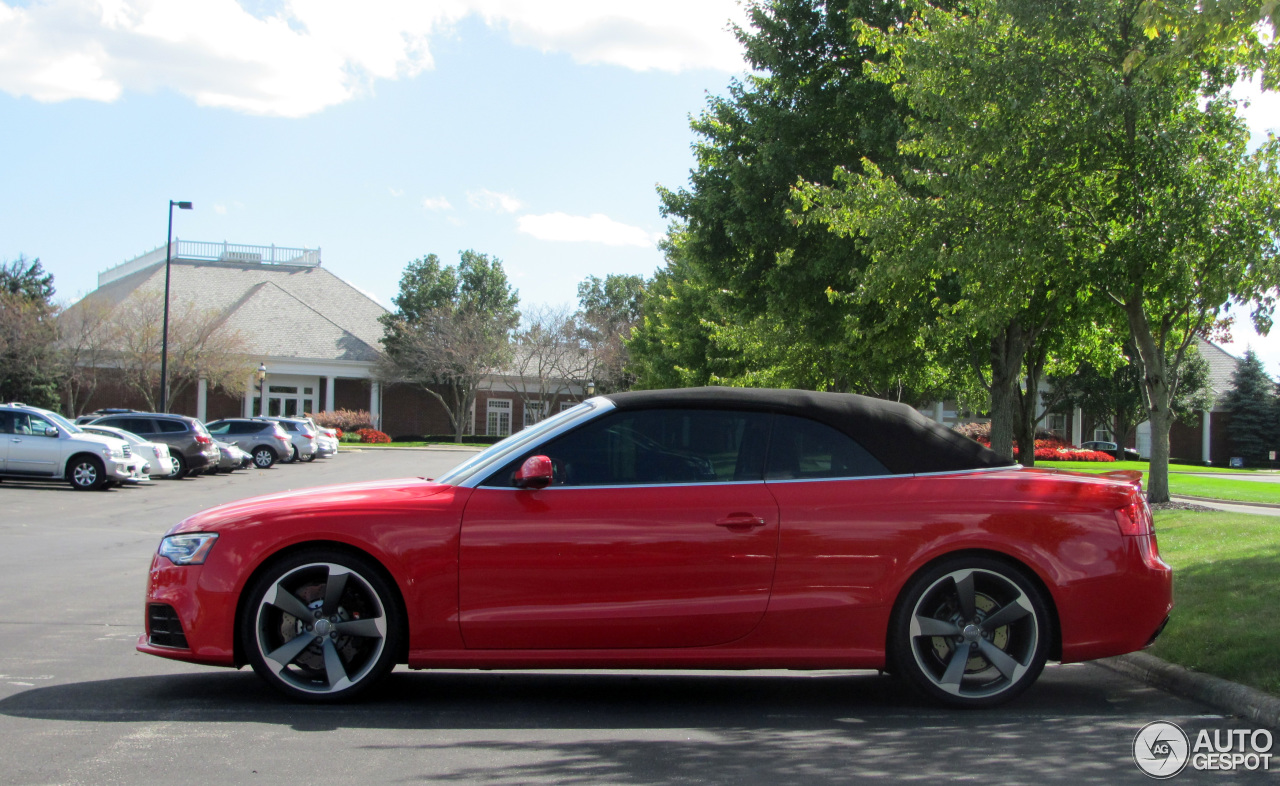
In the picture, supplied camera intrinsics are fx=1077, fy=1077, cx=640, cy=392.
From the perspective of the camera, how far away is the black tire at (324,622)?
5.04 metres

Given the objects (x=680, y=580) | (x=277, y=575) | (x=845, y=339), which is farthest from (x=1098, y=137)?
(x=277, y=575)

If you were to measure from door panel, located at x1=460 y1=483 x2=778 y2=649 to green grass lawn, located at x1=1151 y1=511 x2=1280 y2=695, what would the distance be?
2.72m

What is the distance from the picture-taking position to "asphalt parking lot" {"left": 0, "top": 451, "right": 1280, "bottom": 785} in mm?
4168

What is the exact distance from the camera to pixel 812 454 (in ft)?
17.4

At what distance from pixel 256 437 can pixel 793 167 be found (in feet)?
72.5

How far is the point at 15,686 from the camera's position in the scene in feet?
18.0

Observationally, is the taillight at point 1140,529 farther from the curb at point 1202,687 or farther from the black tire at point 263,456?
the black tire at point 263,456

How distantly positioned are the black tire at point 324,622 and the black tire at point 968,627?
241 cm

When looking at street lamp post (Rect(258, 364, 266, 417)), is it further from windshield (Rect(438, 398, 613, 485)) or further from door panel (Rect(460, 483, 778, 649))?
door panel (Rect(460, 483, 778, 649))

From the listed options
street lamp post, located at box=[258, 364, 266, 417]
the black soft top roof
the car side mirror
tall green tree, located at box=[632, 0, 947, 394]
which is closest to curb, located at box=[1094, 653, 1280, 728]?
the black soft top roof

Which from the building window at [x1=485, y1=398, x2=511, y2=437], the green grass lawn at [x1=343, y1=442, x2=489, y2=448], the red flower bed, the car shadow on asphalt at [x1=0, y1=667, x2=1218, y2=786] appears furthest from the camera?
the building window at [x1=485, y1=398, x2=511, y2=437]

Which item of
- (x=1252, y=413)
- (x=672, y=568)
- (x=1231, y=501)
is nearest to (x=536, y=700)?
(x=672, y=568)

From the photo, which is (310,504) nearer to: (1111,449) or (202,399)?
(1111,449)

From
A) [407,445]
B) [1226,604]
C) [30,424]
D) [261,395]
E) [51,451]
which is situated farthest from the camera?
[261,395]
